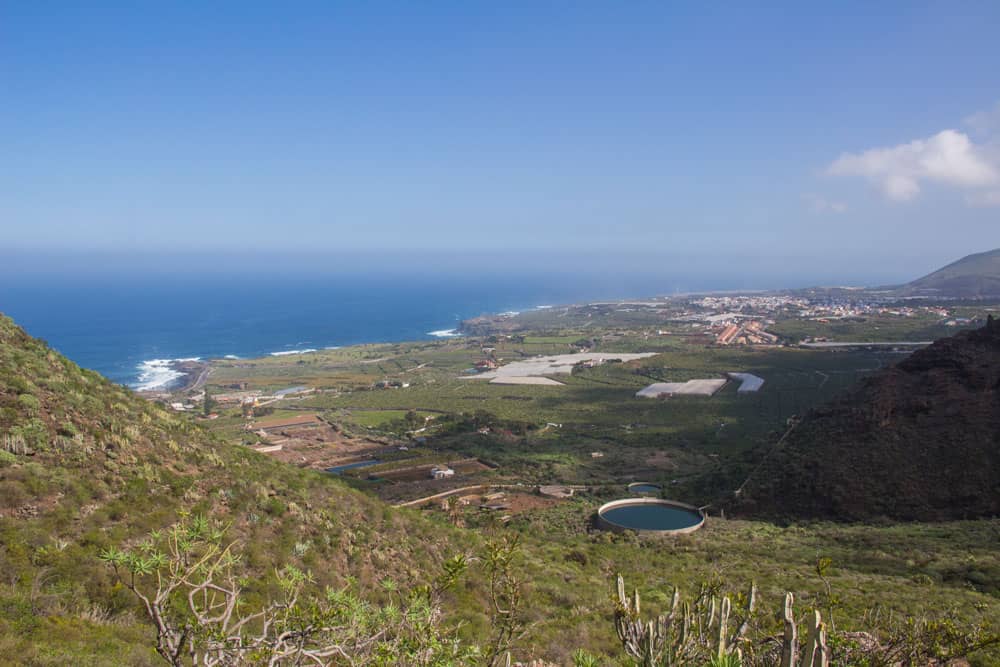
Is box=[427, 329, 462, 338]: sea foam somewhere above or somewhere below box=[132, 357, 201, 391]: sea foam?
above

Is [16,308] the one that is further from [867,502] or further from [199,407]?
[867,502]

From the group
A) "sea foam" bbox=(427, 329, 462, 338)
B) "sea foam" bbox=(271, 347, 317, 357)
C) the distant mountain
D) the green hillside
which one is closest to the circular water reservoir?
the green hillside

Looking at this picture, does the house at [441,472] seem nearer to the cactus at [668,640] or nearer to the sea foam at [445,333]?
the cactus at [668,640]

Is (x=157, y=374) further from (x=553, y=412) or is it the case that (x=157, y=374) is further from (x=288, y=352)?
(x=553, y=412)

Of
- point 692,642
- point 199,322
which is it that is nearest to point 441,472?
point 692,642

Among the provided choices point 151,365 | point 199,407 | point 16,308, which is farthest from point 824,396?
point 16,308

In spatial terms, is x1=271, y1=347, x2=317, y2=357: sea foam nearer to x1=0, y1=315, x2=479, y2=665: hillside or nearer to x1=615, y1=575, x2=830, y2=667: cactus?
x1=0, y1=315, x2=479, y2=665: hillside

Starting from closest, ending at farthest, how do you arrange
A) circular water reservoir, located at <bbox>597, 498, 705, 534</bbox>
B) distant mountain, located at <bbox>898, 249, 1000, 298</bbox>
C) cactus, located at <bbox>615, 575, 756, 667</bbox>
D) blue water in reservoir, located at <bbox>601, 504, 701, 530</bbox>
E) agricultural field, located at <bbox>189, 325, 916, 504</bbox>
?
cactus, located at <bbox>615, 575, 756, 667</bbox>, circular water reservoir, located at <bbox>597, 498, 705, 534</bbox>, blue water in reservoir, located at <bbox>601, 504, 701, 530</bbox>, agricultural field, located at <bbox>189, 325, 916, 504</bbox>, distant mountain, located at <bbox>898, 249, 1000, 298</bbox>

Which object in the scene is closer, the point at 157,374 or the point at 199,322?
the point at 157,374
